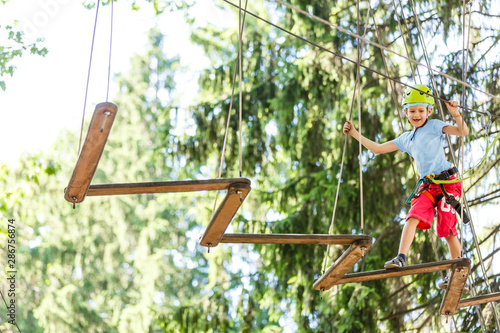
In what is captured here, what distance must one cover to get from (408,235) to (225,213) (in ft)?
3.42

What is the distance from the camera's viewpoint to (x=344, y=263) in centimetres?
317

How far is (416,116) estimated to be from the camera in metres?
3.58

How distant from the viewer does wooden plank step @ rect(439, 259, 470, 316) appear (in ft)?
10.5

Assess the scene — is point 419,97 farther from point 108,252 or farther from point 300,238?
point 108,252

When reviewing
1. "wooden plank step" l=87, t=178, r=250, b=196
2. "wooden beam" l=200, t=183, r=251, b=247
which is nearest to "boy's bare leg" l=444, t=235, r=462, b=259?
"wooden beam" l=200, t=183, r=251, b=247

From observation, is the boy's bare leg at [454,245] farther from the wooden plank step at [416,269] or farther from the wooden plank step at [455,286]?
the wooden plank step at [416,269]

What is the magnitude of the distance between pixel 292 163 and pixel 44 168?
2867 mm

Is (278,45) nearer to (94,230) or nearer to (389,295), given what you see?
(389,295)

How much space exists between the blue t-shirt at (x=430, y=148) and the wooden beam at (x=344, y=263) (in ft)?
2.15

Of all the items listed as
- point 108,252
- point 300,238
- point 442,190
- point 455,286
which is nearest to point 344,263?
point 300,238

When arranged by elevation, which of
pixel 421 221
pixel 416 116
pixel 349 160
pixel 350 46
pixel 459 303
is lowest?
pixel 459 303

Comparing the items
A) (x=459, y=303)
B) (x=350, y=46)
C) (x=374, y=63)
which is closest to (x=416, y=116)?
(x=459, y=303)

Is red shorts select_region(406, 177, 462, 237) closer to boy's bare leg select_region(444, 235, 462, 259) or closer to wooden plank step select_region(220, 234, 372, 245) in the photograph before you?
boy's bare leg select_region(444, 235, 462, 259)

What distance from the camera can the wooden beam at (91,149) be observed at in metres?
2.44
